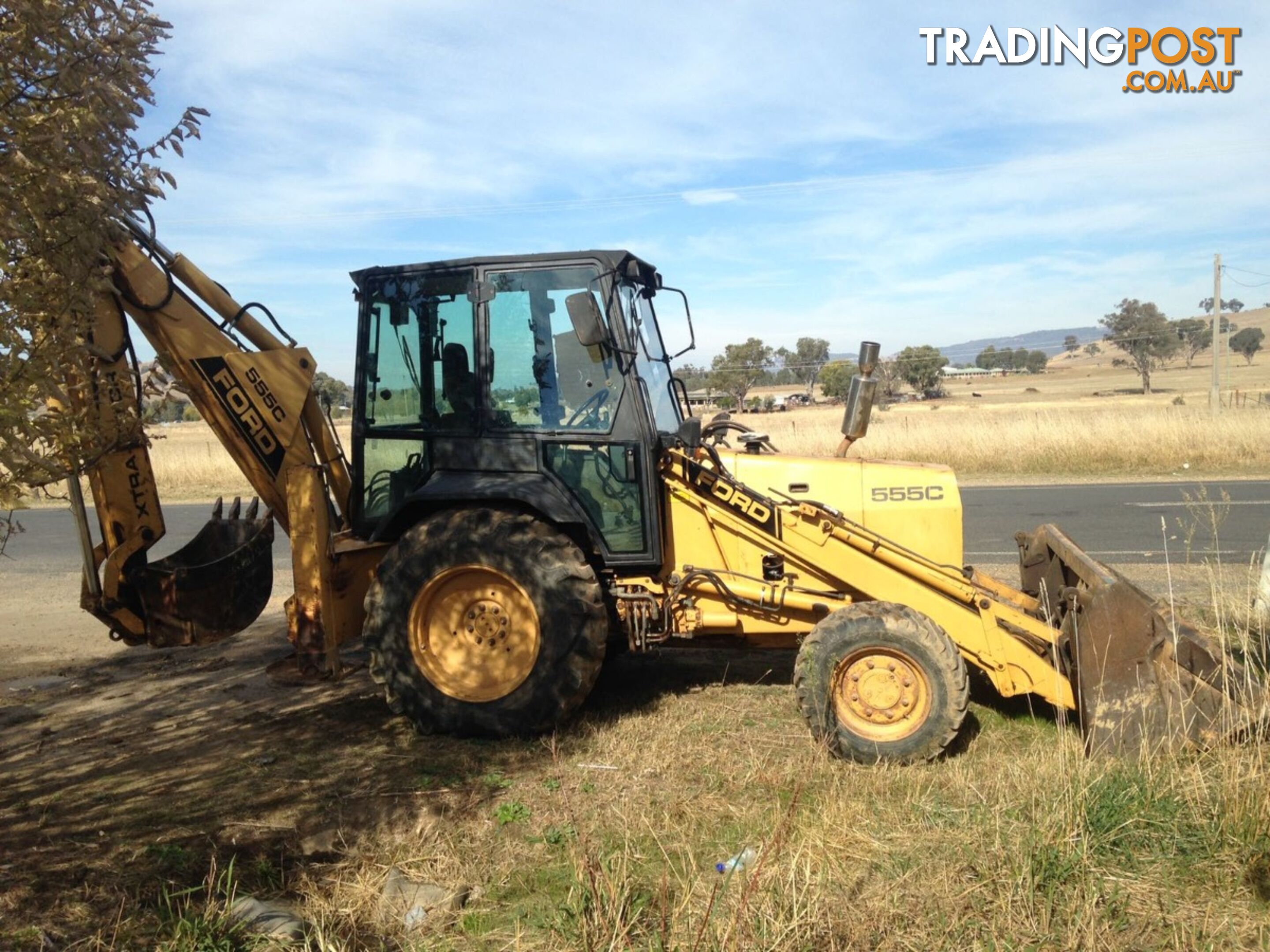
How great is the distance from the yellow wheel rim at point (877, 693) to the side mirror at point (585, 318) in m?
2.04

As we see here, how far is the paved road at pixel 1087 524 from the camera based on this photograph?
35.4ft

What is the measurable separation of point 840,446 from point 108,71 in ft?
14.2

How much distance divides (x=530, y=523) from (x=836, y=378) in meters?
49.7

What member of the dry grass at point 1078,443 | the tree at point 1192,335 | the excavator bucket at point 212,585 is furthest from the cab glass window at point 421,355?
the tree at point 1192,335

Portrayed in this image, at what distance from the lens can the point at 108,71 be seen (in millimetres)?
3473

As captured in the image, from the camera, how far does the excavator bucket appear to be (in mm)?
5926

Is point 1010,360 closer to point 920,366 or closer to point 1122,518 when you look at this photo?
point 920,366

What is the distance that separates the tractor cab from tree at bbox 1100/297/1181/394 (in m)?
58.0

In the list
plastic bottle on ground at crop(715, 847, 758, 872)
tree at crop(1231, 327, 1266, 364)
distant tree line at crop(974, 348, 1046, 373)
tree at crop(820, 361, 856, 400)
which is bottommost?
plastic bottle on ground at crop(715, 847, 758, 872)

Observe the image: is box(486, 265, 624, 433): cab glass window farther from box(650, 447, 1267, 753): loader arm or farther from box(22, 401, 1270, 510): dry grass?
box(22, 401, 1270, 510): dry grass

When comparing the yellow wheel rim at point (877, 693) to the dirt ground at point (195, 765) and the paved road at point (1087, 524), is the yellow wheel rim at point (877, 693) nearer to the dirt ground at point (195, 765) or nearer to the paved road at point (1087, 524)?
the dirt ground at point (195, 765)

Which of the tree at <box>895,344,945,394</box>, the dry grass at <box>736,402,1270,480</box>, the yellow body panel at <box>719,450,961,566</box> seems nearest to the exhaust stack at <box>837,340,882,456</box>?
the yellow body panel at <box>719,450,961,566</box>

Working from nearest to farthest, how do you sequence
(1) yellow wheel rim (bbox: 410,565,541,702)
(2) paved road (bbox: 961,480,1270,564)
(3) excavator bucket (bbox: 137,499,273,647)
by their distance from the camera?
1. (1) yellow wheel rim (bbox: 410,565,541,702)
2. (3) excavator bucket (bbox: 137,499,273,647)
3. (2) paved road (bbox: 961,480,1270,564)

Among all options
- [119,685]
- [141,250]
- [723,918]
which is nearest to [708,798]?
[723,918]
